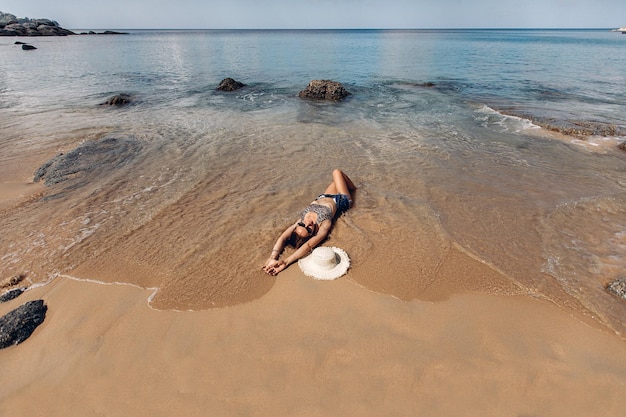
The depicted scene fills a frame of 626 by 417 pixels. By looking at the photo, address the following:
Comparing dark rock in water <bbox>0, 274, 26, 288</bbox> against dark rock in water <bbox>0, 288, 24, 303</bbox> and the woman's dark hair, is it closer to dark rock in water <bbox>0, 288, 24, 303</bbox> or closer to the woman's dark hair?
dark rock in water <bbox>0, 288, 24, 303</bbox>

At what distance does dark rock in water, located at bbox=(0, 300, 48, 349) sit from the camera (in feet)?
12.2

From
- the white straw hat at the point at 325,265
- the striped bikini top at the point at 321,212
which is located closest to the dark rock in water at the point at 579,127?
the striped bikini top at the point at 321,212

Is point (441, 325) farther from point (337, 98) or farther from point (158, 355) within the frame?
point (337, 98)

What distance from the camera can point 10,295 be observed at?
435cm

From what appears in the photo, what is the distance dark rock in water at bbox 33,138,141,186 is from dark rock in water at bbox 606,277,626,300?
10.5 meters

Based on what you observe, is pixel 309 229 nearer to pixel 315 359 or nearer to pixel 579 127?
pixel 315 359

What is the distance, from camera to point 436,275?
468 centimetres

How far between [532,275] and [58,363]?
6278mm

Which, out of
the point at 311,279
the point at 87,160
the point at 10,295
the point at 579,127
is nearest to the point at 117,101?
the point at 87,160

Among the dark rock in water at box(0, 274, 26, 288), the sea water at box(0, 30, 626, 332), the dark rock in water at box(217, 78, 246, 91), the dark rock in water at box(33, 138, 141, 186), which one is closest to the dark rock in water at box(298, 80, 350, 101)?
the sea water at box(0, 30, 626, 332)

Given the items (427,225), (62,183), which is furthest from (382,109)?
(62,183)

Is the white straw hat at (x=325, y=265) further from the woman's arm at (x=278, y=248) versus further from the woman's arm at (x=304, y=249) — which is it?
the woman's arm at (x=278, y=248)

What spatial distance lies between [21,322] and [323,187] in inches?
223

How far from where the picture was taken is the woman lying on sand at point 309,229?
503 cm
